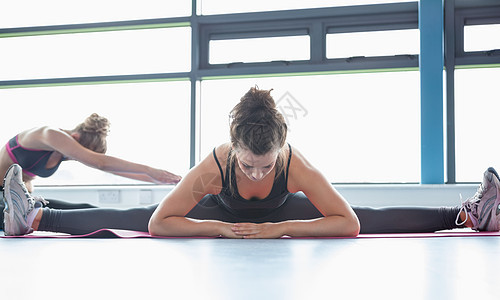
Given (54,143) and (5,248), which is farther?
(54,143)

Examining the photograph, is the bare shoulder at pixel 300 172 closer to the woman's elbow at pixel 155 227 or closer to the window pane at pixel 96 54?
the woman's elbow at pixel 155 227

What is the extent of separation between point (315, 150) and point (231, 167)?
186cm

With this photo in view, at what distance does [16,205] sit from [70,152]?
0.50 meters

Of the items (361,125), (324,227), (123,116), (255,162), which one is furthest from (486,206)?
(123,116)

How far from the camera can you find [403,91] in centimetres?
345

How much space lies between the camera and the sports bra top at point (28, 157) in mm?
2277

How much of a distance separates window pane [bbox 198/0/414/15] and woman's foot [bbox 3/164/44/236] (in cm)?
233

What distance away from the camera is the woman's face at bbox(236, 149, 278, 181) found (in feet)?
4.72

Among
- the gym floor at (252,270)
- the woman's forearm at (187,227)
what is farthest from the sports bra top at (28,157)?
the woman's forearm at (187,227)

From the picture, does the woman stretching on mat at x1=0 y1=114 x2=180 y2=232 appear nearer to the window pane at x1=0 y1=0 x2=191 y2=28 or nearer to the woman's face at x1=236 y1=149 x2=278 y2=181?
the woman's face at x1=236 y1=149 x2=278 y2=181

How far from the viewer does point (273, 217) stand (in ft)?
6.22

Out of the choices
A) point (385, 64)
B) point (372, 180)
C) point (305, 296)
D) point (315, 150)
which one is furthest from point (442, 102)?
point (305, 296)

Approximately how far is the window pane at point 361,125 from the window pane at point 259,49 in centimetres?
31

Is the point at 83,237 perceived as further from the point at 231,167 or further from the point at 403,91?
the point at 403,91
